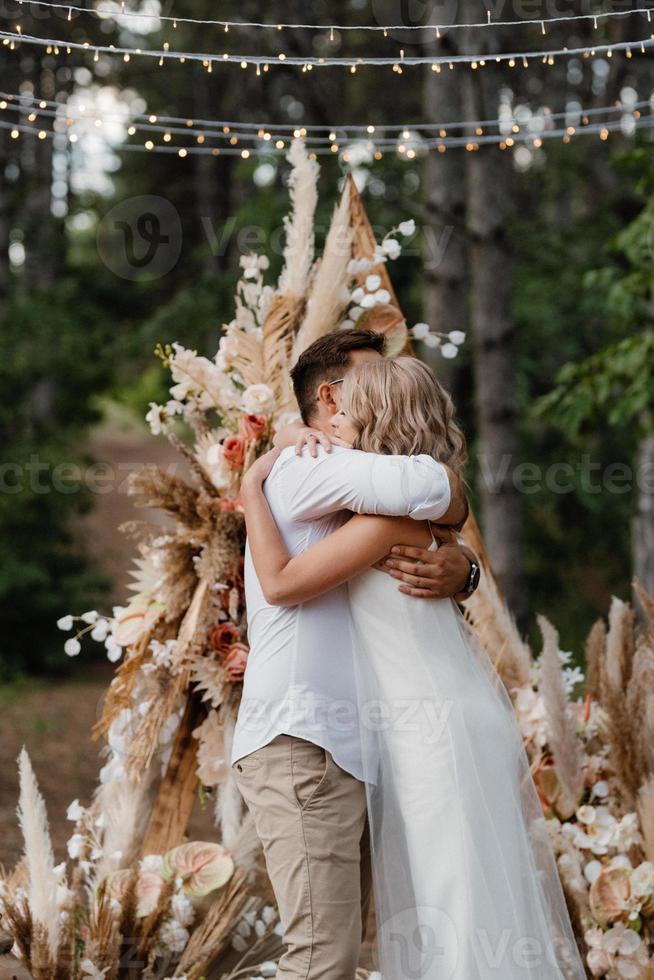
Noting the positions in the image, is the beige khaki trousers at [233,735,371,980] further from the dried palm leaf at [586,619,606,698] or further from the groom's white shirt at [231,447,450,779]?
the dried palm leaf at [586,619,606,698]

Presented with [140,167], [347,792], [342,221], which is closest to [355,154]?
[342,221]

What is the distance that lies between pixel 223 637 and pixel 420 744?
1.07 metres

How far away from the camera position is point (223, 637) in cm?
343

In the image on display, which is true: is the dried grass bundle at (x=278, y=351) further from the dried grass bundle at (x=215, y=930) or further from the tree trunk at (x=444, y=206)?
the tree trunk at (x=444, y=206)

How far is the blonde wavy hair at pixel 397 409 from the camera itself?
A: 8.20ft

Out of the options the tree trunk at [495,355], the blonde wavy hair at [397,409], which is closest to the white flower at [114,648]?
the blonde wavy hair at [397,409]

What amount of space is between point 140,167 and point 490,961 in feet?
44.3

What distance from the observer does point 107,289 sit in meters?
12.6

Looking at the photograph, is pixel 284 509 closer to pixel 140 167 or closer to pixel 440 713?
pixel 440 713

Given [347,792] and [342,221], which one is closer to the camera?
[347,792]

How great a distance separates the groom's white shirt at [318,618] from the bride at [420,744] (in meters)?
0.04

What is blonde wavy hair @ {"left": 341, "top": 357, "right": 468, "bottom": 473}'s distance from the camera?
2.50m

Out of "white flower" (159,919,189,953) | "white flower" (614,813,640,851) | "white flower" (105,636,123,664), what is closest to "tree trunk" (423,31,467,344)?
"white flower" (105,636,123,664)

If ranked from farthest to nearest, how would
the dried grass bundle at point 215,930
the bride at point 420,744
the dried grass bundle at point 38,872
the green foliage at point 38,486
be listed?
the green foliage at point 38,486, the dried grass bundle at point 215,930, the dried grass bundle at point 38,872, the bride at point 420,744
